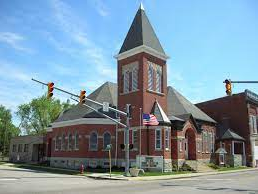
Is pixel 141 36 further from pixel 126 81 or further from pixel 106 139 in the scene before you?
pixel 106 139

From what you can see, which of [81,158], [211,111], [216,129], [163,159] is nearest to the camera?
[163,159]

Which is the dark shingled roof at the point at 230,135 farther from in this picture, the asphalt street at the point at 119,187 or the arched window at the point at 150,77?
the asphalt street at the point at 119,187

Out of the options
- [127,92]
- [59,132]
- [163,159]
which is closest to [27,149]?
[59,132]

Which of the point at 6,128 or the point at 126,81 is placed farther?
the point at 6,128

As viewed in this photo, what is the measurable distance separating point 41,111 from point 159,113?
4798 centimetres

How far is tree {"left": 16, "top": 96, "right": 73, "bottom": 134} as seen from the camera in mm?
78688

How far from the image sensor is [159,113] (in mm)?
38031

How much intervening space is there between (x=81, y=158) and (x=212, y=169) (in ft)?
55.9

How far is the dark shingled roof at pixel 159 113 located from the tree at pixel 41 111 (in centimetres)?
4219

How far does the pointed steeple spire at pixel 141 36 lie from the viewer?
131ft

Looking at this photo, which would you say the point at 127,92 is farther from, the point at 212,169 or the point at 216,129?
the point at 216,129

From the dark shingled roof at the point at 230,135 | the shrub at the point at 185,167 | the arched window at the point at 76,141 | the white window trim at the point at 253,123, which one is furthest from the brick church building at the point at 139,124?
the white window trim at the point at 253,123

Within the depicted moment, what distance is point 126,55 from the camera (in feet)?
135

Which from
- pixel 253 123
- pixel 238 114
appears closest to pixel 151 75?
pixel 238 114
